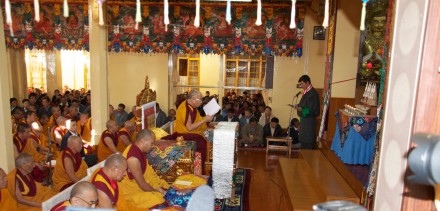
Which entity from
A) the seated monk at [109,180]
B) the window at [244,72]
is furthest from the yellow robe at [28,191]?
the window at [244,72]

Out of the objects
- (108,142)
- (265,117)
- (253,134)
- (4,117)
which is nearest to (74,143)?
(4,117)

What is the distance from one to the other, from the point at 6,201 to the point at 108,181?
4.14 ft

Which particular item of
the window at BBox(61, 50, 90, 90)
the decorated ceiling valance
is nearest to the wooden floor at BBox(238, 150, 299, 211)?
the decorated ceiling valance

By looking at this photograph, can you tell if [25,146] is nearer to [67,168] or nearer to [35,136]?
[35,136]

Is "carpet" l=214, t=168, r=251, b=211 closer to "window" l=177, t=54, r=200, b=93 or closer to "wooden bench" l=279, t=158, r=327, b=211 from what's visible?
"wooden bench" l=279, t=158, r=327, b=211

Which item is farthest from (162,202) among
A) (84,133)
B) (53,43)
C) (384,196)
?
(53,43)

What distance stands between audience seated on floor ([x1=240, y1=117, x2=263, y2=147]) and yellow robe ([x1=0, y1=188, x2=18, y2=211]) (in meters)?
5.64

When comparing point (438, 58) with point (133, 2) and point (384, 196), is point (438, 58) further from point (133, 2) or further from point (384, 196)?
point (133, 2)

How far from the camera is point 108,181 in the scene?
10.6ft

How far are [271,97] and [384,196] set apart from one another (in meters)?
8.01

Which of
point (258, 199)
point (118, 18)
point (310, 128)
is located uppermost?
point (118, 18)

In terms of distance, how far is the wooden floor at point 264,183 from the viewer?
5007mm

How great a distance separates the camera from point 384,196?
87.1 inches

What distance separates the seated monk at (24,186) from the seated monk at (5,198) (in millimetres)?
294
